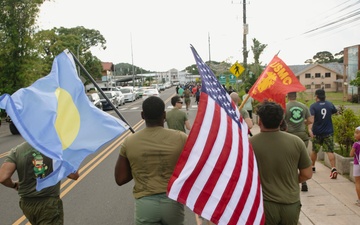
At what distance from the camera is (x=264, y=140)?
11.5 feet

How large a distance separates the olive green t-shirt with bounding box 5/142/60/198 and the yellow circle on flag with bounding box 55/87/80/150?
50 centimetres

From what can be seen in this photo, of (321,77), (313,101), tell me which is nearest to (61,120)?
(313,101)

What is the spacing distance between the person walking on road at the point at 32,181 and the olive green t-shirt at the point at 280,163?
1984mm

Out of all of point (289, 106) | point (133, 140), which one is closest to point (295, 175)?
point (133, 140)

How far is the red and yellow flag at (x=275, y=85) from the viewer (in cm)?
557

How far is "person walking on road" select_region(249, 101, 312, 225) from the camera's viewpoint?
3453mm

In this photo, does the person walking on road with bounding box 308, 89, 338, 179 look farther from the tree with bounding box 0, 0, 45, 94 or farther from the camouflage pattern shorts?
the tree with bounding box 0, 0, 45, 94

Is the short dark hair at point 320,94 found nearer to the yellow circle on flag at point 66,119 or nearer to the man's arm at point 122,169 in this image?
the man's arm at point 122,169

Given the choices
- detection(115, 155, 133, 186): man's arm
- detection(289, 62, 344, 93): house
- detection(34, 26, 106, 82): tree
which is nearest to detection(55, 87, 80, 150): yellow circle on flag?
detection(115, 155, 133, 186): man's arm

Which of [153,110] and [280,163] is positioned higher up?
[153,110]

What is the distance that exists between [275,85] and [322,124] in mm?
2603

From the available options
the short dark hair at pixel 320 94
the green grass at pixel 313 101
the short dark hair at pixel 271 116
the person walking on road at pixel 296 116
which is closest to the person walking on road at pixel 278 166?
the short dark hair at pixel 271 116

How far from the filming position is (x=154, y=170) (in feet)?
10.7

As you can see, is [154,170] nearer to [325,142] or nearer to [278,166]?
[278,166]
